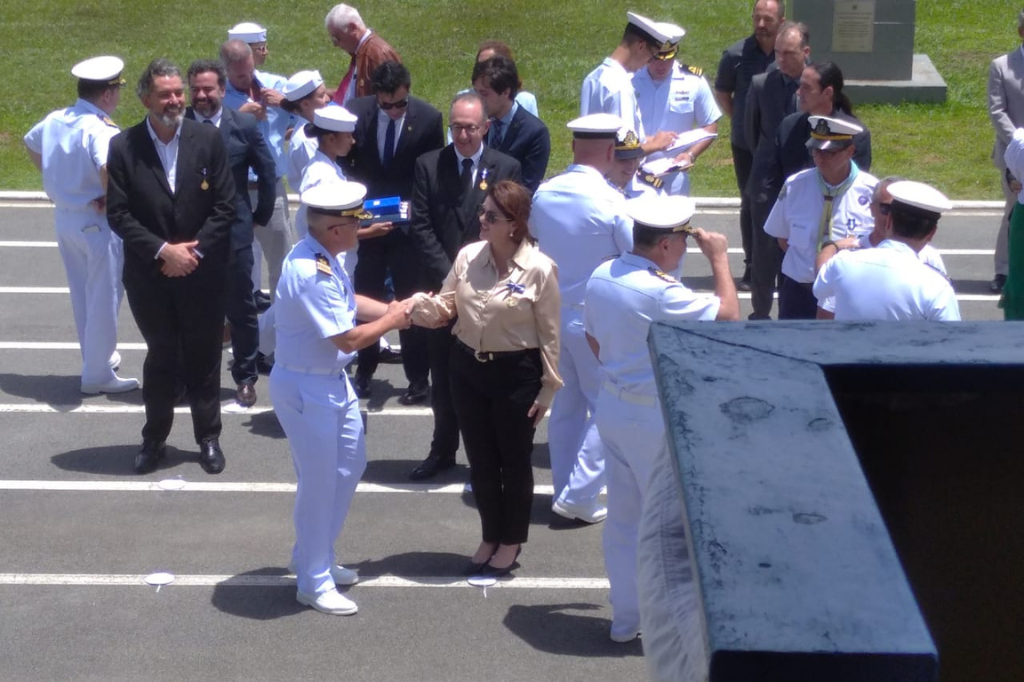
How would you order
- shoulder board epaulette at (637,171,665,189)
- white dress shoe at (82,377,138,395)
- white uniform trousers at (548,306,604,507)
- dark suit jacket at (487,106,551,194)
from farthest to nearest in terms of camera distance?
white dress shoe at (82,377,138,395)
dark suit jacket at (487,106,551,194)
shoulder board epaulette at (637,171,665,189)
white uniform trousers at (548,306,604,507)

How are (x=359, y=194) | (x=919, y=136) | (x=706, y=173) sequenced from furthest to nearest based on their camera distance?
(x=919, y=136) < (x=706, y=173) < (x=359, y=194)

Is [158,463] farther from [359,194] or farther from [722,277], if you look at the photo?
[722,277]

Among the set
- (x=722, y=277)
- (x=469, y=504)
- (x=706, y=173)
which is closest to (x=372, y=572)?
(x=469, y=504)

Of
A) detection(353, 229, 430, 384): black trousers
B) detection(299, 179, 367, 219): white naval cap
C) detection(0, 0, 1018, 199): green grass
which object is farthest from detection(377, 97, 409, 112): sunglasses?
detection(0, 0, 1018, 199): green grass

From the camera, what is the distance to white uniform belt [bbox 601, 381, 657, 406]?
17.1ft

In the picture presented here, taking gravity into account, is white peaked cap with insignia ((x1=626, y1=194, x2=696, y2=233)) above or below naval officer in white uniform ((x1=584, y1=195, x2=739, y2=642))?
above

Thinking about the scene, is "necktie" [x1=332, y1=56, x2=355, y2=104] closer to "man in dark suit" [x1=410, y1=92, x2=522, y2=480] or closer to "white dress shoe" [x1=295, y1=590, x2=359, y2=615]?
"man in dark suit" [x1=410, y1=92, x2=522, y2=480]

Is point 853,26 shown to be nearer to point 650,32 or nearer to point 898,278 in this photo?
point 650,32

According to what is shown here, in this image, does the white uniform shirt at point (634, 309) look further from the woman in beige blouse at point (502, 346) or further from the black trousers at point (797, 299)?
the black trousers at point (797, 299)

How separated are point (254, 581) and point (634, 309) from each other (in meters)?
2.41

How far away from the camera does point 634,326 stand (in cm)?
521

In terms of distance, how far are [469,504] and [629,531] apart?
1924 millimetres

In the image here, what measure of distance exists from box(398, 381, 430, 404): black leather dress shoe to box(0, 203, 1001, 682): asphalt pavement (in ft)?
0.29

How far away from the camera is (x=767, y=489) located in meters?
1.38
